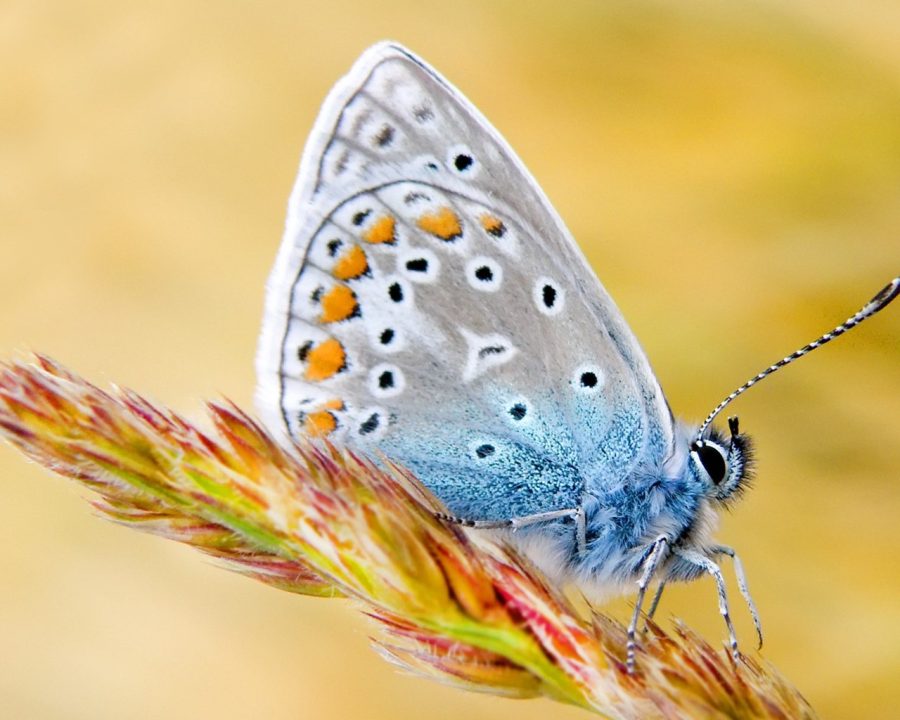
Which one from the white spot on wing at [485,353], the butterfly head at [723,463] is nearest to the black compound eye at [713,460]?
the butterfly head at [723,463]

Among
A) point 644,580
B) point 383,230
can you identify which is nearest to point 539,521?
point 644,580

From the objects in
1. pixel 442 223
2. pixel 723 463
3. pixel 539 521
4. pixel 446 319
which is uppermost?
pixel 442 223

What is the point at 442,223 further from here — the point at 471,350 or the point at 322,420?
the point at 322,420

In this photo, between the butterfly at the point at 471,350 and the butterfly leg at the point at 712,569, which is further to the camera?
the butterfly at the point at 471,350

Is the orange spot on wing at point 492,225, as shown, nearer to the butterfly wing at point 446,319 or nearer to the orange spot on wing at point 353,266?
the butterfly wing at point 446,319

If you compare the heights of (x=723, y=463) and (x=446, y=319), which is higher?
(x=446, y=319)

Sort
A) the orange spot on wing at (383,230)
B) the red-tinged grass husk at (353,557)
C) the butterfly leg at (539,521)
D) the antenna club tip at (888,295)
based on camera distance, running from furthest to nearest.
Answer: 1. the orange spot on wing at (383,230)
2. the butterfly leg at (539,521)
3. the antenna club tip at (888,295)
4. the red-tinged grass husk at (353,557)

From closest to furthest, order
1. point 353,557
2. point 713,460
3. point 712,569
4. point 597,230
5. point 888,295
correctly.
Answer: point 353,557 < point 888,295 < point 712,569 < point 713,460 < point 597,230
